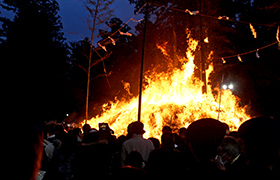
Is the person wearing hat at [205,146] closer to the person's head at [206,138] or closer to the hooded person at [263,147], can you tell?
the person's head at [206,138]

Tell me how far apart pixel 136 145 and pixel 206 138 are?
81.7 inches

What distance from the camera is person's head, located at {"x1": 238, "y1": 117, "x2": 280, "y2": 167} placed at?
100 inches

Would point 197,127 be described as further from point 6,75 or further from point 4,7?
point 4,7

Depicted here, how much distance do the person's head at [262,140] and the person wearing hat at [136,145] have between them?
2.38m

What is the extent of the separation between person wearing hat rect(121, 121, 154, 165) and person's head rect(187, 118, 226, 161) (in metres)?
1.85

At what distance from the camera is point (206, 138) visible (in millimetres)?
2941

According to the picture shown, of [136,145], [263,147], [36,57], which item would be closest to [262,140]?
[263,147]

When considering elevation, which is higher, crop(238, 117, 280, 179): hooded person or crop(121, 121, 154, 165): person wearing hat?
crop(238, 117, 280, 179): hooded person

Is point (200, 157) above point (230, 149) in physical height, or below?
above

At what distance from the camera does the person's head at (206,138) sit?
291cm

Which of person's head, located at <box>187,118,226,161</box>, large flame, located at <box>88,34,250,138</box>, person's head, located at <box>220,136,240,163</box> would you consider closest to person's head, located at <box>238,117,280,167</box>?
person's head, located at <box>187,118,226,161</box>

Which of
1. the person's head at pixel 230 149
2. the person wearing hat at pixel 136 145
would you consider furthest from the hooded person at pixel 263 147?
the person wearing hat at pixel 136 145

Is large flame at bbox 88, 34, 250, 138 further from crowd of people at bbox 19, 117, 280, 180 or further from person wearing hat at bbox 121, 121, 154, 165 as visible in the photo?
crowd of people at bbox 19, 117, 280, 180

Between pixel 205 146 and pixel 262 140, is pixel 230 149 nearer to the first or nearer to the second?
pixel 205 146
